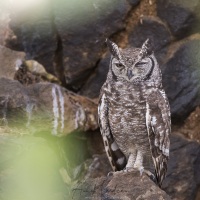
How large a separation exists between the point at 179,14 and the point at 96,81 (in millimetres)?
1170

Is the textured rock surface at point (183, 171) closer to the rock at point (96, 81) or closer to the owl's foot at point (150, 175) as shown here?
the rock at point (96, 81)

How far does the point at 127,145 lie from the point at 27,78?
72.5 inches

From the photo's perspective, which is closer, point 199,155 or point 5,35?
point 199,155

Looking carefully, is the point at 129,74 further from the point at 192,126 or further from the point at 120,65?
the point at 192,126

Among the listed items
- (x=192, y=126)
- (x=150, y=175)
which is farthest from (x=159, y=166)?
(x=192, y=126)

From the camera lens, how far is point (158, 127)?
5.80 metres

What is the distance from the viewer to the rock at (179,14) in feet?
24.0

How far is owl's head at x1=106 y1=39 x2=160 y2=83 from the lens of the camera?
5793mm

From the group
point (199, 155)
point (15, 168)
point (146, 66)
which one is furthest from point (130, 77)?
point (199, 155)

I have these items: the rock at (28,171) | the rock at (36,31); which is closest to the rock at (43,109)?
the rock at (28,171)

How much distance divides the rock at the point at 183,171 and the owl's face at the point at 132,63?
1526 millimetres

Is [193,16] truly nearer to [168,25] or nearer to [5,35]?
[168,25]

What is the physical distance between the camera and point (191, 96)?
728 cm

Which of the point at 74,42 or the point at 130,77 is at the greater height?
the point at 74,42
